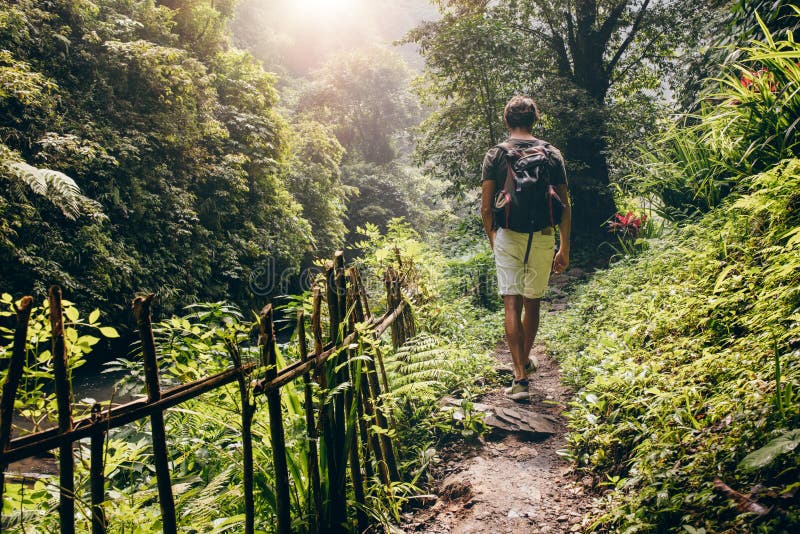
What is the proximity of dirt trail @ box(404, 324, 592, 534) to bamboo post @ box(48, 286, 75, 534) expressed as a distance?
149cm

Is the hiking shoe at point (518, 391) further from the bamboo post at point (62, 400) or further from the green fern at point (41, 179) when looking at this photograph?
the green fern at point (41, 179)

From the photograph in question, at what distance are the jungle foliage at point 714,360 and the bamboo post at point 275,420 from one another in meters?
1.21

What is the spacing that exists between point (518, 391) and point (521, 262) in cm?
99

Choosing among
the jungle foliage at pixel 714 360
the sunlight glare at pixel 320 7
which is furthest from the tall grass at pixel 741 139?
the sunlight glare at pixel 320 7

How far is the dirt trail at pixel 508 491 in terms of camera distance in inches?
81.7

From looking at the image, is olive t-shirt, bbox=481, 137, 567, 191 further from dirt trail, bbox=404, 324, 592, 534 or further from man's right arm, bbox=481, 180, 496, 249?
dirt trail, bbox=404, 324, 592, 534

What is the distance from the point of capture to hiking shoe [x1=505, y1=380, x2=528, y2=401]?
11.0 ft

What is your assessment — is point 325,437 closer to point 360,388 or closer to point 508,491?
point 360,388

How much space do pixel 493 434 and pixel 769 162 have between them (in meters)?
2.81

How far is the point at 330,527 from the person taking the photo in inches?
68.1

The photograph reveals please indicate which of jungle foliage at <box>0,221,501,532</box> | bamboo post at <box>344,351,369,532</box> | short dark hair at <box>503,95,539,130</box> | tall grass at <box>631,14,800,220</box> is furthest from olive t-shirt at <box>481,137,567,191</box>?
bamboo post at <box>344,351,369,532</box>

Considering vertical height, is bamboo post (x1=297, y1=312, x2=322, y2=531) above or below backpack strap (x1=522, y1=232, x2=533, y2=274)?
below

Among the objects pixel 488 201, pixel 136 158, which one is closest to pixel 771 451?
pixel 488 201

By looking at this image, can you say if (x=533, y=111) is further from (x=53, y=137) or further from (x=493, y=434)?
(x=53, y=137)
